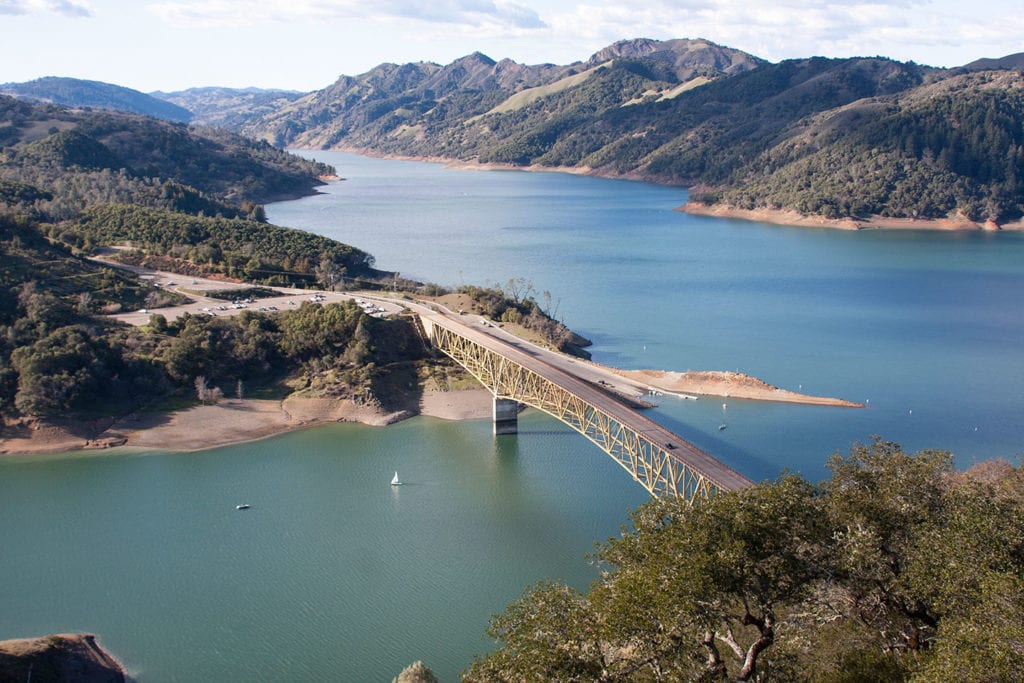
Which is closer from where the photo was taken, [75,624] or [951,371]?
[75,624]

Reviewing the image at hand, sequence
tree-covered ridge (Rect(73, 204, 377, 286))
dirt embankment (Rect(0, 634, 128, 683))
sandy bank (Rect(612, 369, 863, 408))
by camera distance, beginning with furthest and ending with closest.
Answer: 1. tree-covered ridge (Rect(73, 204, 377, 286))
2. sandy bank (Rect(612, 369, 863, 408))
3. dirt embankment (Rect(0, 634, 128, 683))

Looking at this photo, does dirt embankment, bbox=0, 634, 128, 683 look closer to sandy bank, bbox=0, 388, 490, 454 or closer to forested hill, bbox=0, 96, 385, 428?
sandy bank, bbox=0, 388, 490, 454

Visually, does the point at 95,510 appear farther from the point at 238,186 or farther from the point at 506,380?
the point at 238,186

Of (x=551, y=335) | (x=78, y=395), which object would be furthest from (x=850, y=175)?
(x=78, y=395)

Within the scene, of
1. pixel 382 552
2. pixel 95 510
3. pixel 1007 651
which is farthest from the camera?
pixel 95 510

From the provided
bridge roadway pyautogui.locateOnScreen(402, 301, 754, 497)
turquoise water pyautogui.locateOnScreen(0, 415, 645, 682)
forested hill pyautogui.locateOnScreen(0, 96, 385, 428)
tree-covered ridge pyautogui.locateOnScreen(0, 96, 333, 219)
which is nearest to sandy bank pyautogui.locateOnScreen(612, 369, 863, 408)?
bridge roadway pyautogui.locateOnScreen(402, 301, 754, 497)

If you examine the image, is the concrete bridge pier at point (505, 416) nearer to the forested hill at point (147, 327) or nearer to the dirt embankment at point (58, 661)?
the forested hill at point (147, 327)

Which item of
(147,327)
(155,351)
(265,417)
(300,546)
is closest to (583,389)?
(300,546)
